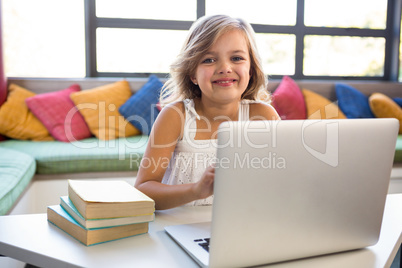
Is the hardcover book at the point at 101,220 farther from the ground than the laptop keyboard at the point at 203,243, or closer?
farther from the ground

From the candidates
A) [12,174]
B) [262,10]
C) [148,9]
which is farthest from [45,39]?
[262,10]

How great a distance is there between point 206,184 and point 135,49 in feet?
10.6

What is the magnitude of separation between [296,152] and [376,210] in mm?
262

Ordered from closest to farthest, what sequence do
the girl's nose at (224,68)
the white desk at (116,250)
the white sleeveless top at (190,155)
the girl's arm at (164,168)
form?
1. the white desk at (116,250)
2. the girl's arm at (164,168)
3. the girl's nose at (224,68)
4. the white sleeveless top at (190,155)

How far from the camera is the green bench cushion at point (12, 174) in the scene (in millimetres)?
1937

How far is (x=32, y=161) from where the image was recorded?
2561 millimetres

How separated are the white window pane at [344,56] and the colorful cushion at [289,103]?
82 cm

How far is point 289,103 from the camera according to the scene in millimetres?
3557

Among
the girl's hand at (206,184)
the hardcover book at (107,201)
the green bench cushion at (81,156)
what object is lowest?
the green bench cushion at (81,156)

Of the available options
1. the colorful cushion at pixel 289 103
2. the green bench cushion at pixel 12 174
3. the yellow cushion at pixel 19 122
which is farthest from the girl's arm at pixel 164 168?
the colorful cushion at pixel 289 103

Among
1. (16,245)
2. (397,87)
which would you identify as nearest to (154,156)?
(16,245)

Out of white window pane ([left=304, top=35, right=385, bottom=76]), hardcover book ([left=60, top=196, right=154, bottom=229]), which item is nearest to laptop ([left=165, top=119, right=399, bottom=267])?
hardcover book ([left=60, top=196, right=154, bottom=229])

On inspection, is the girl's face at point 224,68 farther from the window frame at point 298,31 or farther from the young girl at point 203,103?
the window frame at point 298,31

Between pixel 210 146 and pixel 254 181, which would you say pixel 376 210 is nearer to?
pixel 254 181
